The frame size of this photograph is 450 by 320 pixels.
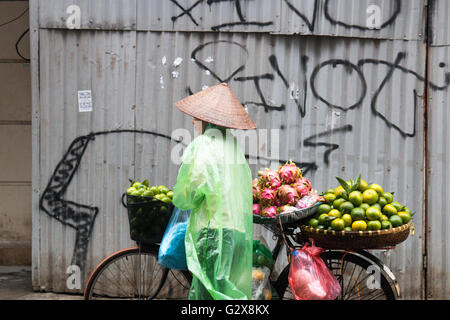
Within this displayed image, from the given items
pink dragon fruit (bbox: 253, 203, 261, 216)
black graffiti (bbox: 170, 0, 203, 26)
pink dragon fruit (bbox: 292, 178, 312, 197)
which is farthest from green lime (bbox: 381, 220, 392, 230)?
black graffiti (bbox: 170, 0, 203, 26)

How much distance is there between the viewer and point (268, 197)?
3396 mm

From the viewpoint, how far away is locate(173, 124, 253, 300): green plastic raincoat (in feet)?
10.1

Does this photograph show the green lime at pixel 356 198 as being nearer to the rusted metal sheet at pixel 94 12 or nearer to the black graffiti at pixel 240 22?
the black graffiti at pixel 240 22

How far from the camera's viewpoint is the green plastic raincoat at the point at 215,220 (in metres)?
3.09

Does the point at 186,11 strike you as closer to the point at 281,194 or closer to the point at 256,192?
the point at 256,192

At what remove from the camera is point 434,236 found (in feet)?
16.1

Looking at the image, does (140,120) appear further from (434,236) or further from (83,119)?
(434,236)

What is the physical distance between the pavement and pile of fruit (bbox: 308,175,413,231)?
116 inches

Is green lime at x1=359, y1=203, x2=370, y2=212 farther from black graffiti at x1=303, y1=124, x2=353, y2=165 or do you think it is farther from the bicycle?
black graffiti at x1=303, y1=124, x2=353, y2=165

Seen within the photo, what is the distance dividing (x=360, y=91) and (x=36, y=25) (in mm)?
3430

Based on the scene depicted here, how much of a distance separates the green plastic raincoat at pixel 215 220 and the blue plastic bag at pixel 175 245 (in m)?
0.15

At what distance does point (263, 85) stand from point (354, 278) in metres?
2.19

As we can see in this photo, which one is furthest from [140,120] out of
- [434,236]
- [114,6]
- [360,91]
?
[434,236]
